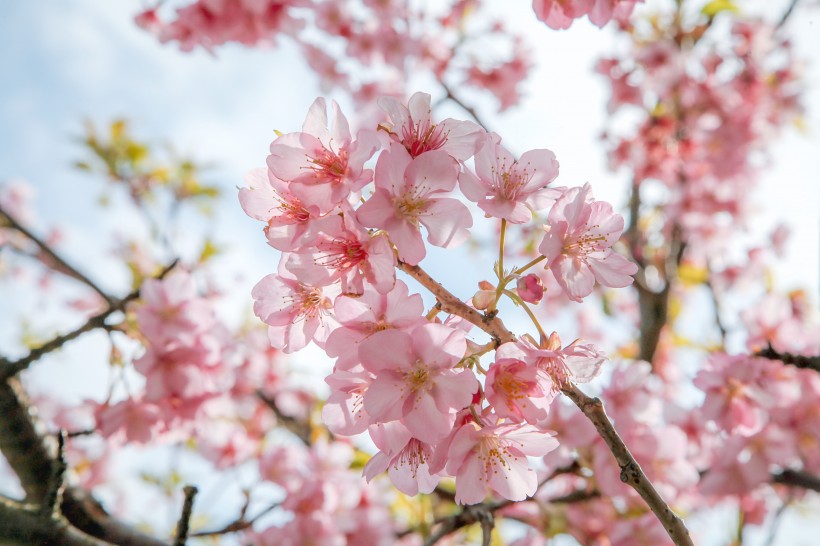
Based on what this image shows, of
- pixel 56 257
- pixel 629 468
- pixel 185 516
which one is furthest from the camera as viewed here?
pixel 56 257

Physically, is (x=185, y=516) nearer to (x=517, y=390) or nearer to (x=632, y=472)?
(x=517, y=390)

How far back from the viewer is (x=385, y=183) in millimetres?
1119

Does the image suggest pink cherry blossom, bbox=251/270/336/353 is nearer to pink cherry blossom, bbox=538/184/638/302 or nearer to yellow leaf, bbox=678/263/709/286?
pink cherry blossom, bbox=538/184/638/302

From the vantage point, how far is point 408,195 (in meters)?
1.13

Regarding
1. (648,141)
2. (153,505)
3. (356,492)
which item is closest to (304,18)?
(356,492)

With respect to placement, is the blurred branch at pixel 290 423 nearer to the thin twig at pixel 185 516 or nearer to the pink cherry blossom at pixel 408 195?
the thin twig at pixel 185 516

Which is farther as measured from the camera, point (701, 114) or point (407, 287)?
point (701, 114)

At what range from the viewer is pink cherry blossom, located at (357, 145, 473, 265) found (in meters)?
1.12

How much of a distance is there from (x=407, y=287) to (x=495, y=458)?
1.34 ft

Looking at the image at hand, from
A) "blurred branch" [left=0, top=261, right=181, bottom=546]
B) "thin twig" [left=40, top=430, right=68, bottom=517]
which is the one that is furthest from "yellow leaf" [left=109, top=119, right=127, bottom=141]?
"thin twig" [left=40, top=430, right=68, bottom=517]

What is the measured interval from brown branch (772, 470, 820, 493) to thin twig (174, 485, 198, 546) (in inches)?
100

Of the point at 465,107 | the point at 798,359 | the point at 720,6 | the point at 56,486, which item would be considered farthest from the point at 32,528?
the point at 720,6

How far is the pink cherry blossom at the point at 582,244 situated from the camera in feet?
4.05

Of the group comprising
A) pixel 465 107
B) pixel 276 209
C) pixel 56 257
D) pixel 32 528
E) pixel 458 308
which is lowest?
pixel 458 308
